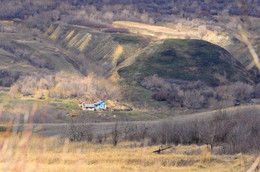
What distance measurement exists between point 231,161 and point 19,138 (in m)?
16.6

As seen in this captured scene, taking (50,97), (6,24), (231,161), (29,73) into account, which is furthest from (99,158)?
(6,24)

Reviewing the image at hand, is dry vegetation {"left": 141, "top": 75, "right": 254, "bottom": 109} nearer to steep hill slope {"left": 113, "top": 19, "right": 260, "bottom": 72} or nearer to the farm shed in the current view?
the farm shed

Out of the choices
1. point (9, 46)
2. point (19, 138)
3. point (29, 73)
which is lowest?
point (19, 138)

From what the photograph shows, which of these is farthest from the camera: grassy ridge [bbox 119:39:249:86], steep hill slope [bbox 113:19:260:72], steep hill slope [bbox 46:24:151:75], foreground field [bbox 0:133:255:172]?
steep hill slope [bbox 46:24:151:75]

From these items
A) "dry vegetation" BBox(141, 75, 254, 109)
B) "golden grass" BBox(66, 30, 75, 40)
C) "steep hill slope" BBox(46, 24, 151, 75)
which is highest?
"golden grass" BBox(66, 30, 75, 40)

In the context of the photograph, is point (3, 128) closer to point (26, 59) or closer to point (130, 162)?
point (130, 162)

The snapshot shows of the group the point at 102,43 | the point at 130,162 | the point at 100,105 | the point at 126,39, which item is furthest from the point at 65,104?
the point at 102,43

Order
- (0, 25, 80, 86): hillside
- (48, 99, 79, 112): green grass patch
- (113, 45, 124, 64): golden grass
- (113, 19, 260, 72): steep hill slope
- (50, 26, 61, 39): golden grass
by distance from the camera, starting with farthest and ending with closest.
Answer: (50, 26, 61, 39): golden grass → (113, 45, 124, 64): golden grass → (113, 19, 260, 72): steep hill slope → (0, 25, 80, 86): hillside → (48, 99, 79, 112): green grass patch

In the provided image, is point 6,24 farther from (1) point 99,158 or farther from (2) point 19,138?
(1) point 99,158

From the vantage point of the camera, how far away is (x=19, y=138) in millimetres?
29172

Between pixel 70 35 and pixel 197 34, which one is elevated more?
pixel 70 35

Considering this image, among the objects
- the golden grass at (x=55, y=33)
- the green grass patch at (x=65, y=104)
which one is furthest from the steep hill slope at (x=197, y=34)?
the green grass patch at (x=65, y=104)

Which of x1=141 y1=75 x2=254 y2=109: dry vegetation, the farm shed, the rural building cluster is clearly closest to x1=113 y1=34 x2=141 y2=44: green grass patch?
x1=141 y1=75 x2=254 y2=109: dry vegetation

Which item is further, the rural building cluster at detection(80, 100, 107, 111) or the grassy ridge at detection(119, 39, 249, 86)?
the grassy ridge at detection(119, 39, 249, 86)
